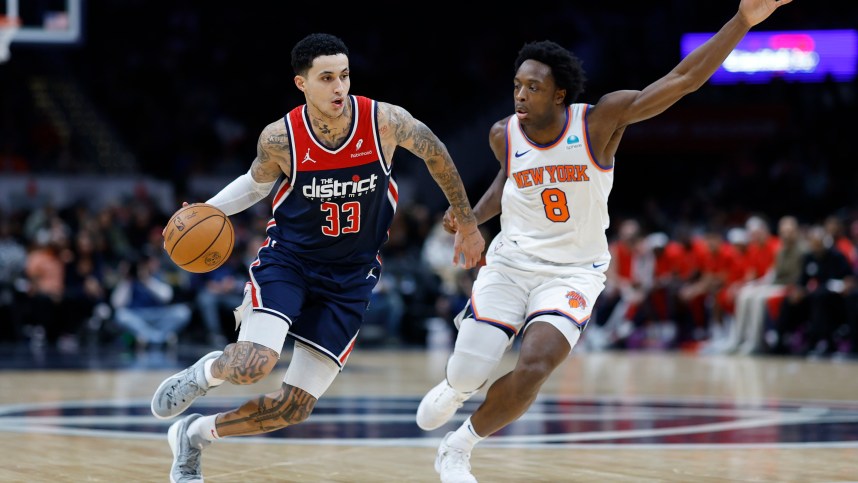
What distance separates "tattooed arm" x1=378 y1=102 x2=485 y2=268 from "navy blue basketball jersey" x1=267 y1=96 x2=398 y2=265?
0.24 feet

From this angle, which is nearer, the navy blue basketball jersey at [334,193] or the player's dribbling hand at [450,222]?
the navy blue basketball jersey at [334,193]

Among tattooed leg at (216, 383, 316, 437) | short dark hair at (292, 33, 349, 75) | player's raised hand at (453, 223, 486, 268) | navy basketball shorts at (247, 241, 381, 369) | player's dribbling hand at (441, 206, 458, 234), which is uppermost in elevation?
short dark hair at (292, 33, 349, 75)

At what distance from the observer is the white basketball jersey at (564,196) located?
575 centimetres

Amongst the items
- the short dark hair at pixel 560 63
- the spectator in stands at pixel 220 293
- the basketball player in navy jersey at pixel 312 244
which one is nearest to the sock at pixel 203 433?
the basketball player in navy jersey at pixel 312 244

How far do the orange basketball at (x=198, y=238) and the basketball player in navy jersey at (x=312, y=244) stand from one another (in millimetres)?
192

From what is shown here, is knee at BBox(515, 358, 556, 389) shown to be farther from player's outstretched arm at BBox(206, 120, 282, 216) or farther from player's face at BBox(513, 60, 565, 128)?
player's outstretched arm at BBox(206, 120, 282, 216)

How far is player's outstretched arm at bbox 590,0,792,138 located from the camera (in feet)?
17.8

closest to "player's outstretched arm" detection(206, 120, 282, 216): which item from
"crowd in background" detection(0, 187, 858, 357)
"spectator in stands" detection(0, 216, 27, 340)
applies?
"crowd in background" detection(0, 187, 858, 357)

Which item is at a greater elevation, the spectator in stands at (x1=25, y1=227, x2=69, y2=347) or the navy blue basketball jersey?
the navy blue basketball jersey

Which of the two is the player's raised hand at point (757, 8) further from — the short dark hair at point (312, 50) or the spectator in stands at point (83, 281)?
the spectator in stands at point (83, 281)

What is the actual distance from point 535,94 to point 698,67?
789 millimetres

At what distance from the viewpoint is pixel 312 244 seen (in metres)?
5.50

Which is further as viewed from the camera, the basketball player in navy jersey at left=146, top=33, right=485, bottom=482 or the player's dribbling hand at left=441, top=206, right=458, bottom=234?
the player's dribbling hand at left=441, top=206, right=458, bottom=234

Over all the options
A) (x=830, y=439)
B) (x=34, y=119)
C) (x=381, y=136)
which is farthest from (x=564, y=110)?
(x=34, y=119)
